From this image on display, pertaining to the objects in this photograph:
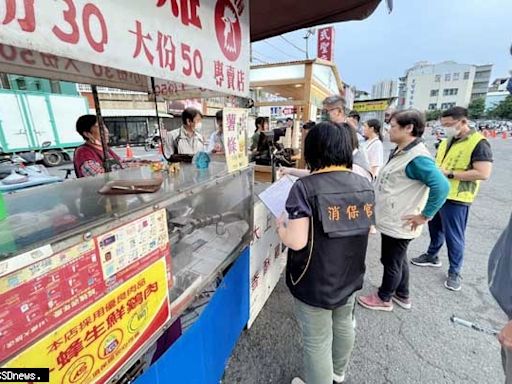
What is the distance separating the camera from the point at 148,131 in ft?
63.1

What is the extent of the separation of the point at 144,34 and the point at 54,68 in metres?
1.86

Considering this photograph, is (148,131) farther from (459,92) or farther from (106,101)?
(459,92)

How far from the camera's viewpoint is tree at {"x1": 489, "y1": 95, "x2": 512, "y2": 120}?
39341 mm

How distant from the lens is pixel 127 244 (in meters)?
0.88

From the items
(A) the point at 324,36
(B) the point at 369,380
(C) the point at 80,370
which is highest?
(A) the point at 324,36

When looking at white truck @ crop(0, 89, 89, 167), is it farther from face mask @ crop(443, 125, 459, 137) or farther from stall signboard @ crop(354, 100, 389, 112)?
stall signboard @ crop(354, 100, 389, 112)

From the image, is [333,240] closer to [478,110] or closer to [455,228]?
[455,228]

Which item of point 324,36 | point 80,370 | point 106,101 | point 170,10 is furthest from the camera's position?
point 106,101

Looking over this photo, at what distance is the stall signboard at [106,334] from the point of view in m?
0.68

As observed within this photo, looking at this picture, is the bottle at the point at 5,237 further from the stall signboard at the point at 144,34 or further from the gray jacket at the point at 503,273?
the gray jacket at the point at 503,273

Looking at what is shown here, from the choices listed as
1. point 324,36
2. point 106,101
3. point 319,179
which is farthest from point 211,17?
point 106,101

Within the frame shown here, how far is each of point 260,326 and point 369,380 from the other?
2.98 feet

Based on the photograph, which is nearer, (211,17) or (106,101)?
(211,17)

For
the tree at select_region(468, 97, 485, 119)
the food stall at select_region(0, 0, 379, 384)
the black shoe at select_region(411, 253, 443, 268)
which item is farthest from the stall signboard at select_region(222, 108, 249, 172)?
the tree at select_region(468, 97, 485, 119)
